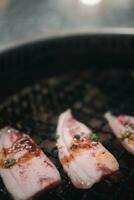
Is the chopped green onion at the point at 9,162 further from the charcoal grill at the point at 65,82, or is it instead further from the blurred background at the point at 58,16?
the blurred background at the point at 58,16

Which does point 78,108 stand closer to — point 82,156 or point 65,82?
point 65,82

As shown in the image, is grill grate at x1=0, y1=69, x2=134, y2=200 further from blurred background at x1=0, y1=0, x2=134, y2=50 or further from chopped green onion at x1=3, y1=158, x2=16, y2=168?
blurred background at x1=0, y1=0, x2=134, y2=50

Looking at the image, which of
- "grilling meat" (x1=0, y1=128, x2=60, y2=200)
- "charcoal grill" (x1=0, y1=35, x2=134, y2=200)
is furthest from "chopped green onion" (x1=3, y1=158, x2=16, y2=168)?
"charcoal grill" (x1=0, y1=35, x2=134, y2=200)

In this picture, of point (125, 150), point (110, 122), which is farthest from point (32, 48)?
point (125, 150)

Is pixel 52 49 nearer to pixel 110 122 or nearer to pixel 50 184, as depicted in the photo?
pixel 110 122

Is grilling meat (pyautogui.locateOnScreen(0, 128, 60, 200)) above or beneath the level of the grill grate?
above

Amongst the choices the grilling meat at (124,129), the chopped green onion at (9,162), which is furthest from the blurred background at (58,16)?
the chopped green onion at (9,162)
